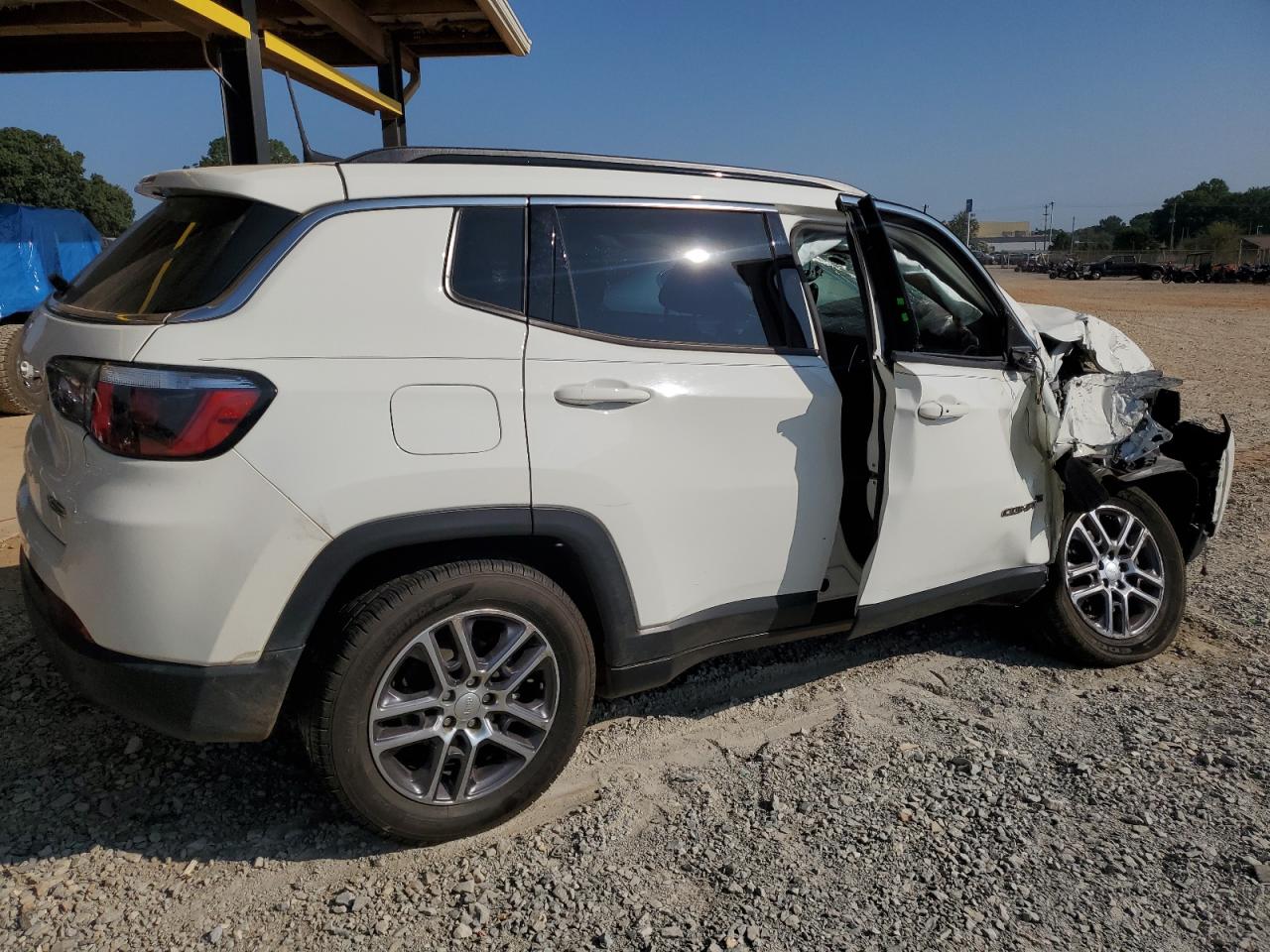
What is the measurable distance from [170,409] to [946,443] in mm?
2453

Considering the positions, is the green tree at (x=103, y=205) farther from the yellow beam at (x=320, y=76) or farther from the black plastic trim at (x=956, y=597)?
the black plastic trim at (x=956, y=597)

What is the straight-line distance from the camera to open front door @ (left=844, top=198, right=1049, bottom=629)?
3.21m

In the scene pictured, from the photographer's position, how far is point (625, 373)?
8.91 feet

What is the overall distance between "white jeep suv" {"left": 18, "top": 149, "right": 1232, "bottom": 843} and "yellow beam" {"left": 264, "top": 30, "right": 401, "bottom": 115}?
4420 millimetres

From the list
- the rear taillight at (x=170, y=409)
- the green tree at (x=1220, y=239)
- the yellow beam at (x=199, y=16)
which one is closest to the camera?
the rear taillight at (x=170, y=409)

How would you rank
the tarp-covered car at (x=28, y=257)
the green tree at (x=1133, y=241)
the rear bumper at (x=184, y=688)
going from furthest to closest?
the green tree at (x=1133, y=241) → the tarp-covered car at (x=28, y=257) → the rear bumper at (x=184, y=688)

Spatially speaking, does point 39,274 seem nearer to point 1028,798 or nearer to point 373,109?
point 373,109

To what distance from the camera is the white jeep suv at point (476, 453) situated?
227 cm

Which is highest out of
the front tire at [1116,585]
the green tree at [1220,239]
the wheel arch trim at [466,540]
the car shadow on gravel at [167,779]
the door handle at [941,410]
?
the green tree at [1220,239]

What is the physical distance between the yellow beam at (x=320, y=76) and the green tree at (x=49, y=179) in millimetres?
52886

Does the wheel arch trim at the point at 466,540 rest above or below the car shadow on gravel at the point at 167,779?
above

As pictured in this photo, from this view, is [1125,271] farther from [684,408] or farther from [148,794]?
[148,794]

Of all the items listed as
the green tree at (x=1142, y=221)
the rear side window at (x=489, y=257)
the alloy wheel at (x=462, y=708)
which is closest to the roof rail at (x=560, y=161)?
the rear side window at (x=489, y=257)

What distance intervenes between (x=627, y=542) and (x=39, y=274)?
32.5 ft
